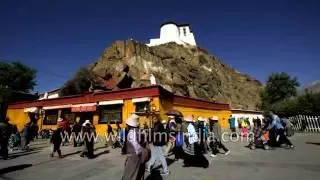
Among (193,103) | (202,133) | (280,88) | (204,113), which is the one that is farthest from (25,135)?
(280,88)

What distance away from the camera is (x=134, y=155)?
645cm

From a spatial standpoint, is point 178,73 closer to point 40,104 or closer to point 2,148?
point 40,104

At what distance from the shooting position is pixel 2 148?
45.5ft

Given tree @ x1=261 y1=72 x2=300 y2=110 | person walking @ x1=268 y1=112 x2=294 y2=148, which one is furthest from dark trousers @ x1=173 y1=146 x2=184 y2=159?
tree @ x1=261 y1=72 x2=300 y2=110

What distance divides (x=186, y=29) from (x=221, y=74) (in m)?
22.7

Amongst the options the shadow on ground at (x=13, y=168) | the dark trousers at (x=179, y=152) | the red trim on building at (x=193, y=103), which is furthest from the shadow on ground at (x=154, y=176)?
the red trim on building at (x=193, y=103)

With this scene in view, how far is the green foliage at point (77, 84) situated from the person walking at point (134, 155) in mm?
38461

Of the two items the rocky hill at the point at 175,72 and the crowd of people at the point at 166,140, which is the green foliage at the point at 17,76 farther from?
the crowd of people at the point at 166,140

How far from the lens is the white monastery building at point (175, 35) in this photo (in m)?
86.4

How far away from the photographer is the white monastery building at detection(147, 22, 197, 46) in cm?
8642

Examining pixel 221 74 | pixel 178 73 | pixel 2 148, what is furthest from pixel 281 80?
pixel 2 148

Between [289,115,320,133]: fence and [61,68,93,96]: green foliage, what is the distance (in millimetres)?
30247

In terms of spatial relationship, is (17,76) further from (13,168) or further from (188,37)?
(13,168)

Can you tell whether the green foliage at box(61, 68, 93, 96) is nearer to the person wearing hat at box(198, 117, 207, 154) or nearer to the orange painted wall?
the orange painted wall
